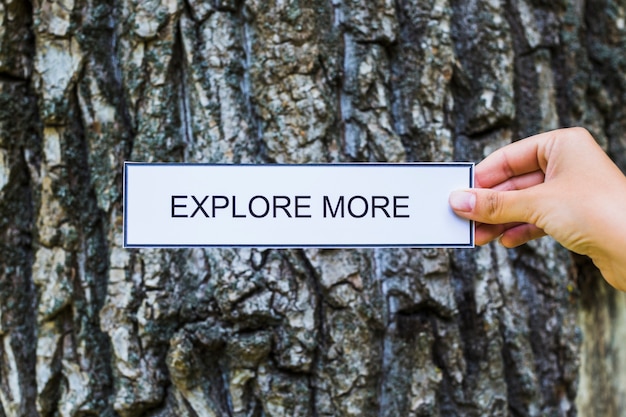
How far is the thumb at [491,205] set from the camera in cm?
84

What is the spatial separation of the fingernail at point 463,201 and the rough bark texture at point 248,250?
311mm

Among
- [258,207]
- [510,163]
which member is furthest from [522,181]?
[258,207]

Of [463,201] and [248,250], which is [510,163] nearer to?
[463,201]

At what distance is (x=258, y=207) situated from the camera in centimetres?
85

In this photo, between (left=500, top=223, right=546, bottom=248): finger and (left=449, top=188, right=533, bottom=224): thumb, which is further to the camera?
(left=500, top=223, right=546, bottom=248): finger

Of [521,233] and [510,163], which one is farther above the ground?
[510,163]

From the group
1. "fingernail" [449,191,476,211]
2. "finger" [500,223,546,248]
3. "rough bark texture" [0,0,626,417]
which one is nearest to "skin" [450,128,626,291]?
"fingernail" [449,191,476,211]

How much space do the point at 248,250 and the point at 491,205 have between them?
1.54ft

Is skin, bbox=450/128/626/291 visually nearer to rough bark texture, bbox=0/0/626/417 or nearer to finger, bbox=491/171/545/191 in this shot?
finger, bbox=491/171/545/191

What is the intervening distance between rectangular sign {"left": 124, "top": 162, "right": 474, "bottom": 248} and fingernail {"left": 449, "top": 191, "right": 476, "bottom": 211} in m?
0.07

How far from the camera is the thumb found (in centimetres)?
84

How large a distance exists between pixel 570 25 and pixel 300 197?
2.80 feet

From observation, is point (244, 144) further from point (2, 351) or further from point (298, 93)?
point (2, 351)

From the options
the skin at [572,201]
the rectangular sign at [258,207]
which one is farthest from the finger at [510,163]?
the rectangular sign at [258,207]
